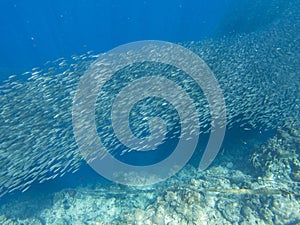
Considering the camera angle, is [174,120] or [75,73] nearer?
[174,120]

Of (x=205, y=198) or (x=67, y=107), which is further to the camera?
(x=67, y=107)

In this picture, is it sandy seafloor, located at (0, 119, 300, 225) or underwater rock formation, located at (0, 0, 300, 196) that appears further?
underwater rock formation, located at (0, 0, 300, 196)

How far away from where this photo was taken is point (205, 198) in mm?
7418

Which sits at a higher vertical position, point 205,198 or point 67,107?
point 67,107

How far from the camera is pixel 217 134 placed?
9570 millimetres

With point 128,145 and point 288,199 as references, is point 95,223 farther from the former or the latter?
point 288,199

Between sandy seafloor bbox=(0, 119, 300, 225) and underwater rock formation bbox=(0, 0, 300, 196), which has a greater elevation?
underwater rock formation bbox=(0, 0, 300, 196)

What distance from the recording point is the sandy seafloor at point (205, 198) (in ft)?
22.9

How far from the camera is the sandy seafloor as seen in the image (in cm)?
698

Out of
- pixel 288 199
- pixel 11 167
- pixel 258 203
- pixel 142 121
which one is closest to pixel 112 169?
pixel 142 121

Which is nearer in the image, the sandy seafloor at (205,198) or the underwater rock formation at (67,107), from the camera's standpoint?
the sandy seafloor at (205,198)

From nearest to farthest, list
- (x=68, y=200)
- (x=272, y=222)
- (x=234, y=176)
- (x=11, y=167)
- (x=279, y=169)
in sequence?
(x=272, y=222) < (x=11, y=167) < (x=279, y=169) < (x=234, y=176) < (x=68, y=200)

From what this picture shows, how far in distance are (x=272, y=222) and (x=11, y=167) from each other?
262 inches

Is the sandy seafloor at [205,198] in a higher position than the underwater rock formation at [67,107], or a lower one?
lower
